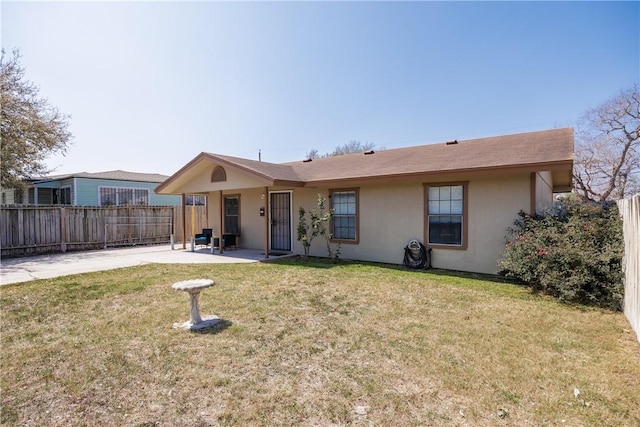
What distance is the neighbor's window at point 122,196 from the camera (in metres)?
19.9

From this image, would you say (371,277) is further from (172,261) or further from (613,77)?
(613,77)

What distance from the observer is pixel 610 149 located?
2520 centimetres

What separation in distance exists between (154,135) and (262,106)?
5.16 meters

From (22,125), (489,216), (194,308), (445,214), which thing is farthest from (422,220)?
(22,125)

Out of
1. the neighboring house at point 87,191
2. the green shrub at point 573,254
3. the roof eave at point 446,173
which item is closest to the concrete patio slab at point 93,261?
the roof eave at point 446,173

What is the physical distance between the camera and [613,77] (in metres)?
22.0

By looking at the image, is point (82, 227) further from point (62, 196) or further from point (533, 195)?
point (533, 195)

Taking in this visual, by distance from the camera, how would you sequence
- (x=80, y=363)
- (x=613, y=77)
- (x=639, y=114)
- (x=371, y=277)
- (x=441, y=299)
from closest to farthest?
(x=80, y=363)
(x=441, y=299)
(x=371, y=277)
(x=613, y=77)
(x=639, y=114)

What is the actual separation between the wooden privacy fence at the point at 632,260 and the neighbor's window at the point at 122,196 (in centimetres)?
2303

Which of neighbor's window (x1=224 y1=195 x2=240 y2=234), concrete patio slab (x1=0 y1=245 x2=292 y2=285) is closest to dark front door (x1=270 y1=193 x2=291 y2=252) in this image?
concrete patio slab (x1=0 y1=245 x2=292 y2=285)

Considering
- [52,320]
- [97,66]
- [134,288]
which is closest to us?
[52,320]

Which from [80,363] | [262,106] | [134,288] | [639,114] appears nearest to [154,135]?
[262,106]

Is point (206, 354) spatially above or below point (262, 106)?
below

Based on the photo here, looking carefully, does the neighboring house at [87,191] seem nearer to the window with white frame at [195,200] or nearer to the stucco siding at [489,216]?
the window with white frame at [195,200]
